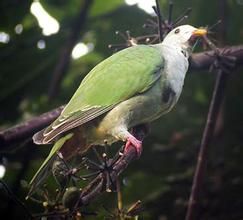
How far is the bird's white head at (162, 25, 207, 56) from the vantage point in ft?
9.92

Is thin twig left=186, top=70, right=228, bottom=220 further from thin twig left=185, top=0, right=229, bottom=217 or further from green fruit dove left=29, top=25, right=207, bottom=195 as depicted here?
green fruit dove left=29, top=25, right=207, bottom=195

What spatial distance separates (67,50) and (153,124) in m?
0.80

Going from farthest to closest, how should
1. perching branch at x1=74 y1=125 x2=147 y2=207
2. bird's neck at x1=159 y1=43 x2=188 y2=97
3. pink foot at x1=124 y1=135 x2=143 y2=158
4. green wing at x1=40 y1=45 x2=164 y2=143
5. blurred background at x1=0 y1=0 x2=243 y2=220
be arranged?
blurred background at x1=0 y1=0 x2=243 y2=220
bird's neck at x1=159 y1=43 x2=188 y2=97
green wing at x1=40 y1=45 x2=164 y2=143
pink foot at x1=124 y1=135 x2=143 y2=158
perching branch at x1=74 y1=125 x2=147 y2=207

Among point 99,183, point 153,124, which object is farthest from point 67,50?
point 99,183

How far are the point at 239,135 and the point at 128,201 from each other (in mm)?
889

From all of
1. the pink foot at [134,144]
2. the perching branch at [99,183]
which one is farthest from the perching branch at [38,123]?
the perching branch at [99,183]

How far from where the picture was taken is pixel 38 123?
2.81 metres

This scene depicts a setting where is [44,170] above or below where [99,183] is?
below

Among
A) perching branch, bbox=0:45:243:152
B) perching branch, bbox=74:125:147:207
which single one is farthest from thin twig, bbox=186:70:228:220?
perching branch, bbox=74:125:147:207

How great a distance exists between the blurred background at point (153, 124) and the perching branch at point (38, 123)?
55 centimetres

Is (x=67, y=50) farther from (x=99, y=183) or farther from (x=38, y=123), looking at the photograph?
(x=99, y=183)

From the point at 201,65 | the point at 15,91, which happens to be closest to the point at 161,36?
the point at 201,65

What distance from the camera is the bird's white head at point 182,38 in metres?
3.02

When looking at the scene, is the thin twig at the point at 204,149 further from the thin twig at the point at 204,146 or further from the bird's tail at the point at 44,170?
the bird's tail at the point at 44,170
